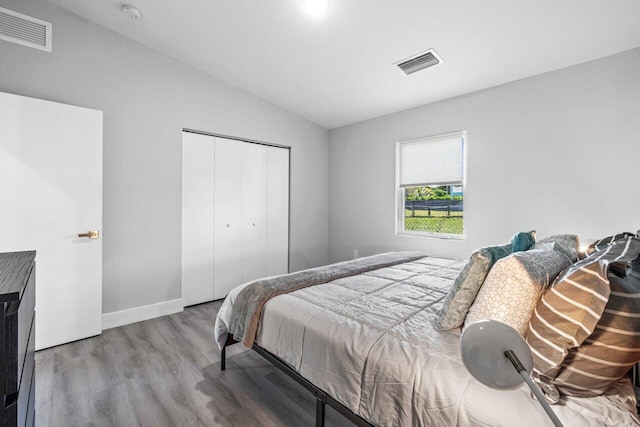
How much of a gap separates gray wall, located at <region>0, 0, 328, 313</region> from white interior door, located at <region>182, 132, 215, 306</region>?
0.34ft

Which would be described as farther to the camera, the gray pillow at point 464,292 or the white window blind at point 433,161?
the white window blind at point 433,161

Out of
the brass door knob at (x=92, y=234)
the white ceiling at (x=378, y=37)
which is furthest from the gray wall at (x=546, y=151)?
the brass door knob at (x=92, y=234)

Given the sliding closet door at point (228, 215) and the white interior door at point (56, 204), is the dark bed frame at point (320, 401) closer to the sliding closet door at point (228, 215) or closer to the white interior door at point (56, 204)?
the white interior door at point (56, 204)

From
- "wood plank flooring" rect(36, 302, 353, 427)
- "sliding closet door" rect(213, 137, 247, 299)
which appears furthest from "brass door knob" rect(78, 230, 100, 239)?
"sliding closet door" rect(213, 137, 247, 299)

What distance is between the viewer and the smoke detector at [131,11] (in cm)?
262

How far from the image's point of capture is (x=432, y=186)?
3.87 metres

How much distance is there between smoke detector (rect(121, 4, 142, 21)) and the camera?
8.58 feet

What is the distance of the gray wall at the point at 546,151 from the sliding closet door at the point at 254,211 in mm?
1807

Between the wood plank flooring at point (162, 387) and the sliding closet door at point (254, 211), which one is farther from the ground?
the sliding closet door at point (254, 211)

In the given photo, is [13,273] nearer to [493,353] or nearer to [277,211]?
[493,353]

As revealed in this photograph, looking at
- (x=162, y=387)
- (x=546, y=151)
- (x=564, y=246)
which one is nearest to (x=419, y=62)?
(x=546, y=151)

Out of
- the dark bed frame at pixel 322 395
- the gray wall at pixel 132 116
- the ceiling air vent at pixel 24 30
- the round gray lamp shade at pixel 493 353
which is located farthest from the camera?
the gray wall at pixel 132 116

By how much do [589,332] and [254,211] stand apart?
3.70 meters

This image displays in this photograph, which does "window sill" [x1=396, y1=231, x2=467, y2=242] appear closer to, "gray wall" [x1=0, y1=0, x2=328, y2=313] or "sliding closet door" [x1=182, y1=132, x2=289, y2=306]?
"sliding closet door" [x1=182, y1=132, x2=289, y2=306]
